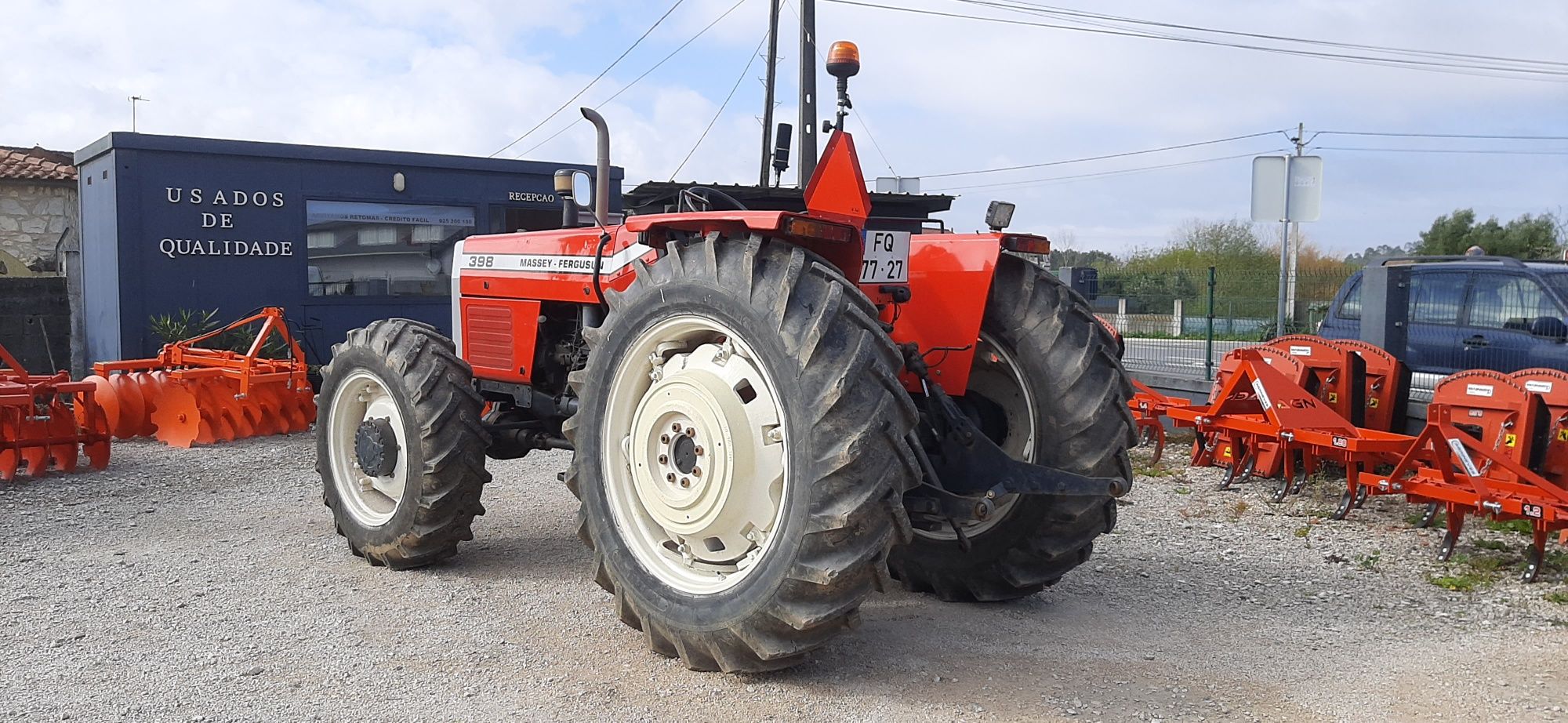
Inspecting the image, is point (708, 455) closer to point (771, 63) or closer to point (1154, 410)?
point (1154, 410)

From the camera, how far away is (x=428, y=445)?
16.0ft

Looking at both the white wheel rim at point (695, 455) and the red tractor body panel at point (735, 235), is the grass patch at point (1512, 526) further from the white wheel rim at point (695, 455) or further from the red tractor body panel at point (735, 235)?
the white wheel rim at point (695, 455)

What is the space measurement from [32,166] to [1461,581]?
18.4 m

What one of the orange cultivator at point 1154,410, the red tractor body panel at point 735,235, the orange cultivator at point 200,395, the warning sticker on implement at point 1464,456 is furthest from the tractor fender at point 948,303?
the orange cultivator at point 200,395

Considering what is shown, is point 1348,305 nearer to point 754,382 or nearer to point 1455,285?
point 1455,285

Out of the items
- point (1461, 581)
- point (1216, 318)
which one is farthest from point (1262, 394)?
point (1216, 318)

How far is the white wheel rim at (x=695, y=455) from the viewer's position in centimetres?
357

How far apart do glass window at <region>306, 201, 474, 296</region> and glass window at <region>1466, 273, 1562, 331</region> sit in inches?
390

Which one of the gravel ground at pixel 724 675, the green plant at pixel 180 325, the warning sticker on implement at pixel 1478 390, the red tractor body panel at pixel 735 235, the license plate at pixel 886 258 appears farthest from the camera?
the green plant at pixel 180 325

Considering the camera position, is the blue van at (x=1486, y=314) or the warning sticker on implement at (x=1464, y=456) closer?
the warning sticker on implement at (x=1464, y=456)

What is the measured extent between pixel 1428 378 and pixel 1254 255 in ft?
71.0

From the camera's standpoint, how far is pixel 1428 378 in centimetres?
851

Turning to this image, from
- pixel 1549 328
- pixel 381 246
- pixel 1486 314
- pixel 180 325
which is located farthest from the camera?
pixel 381 246

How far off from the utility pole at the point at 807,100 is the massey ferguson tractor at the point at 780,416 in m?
10.1
